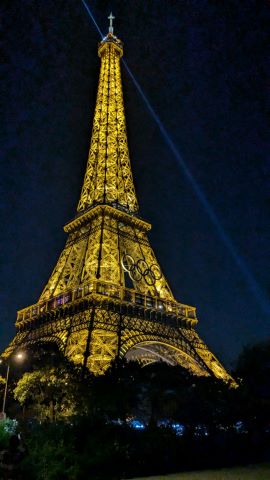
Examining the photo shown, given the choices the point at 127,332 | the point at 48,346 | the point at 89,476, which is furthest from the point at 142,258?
the point at 89,476

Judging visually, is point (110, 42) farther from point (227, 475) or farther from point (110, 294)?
point (227, 475)

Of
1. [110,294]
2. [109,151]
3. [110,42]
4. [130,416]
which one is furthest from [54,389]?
[110,42]

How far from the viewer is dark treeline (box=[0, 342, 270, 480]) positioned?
38.3ft

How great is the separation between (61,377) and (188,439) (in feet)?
27.9

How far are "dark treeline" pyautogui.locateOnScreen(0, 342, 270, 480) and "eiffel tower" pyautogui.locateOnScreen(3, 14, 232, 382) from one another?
11.2 feet

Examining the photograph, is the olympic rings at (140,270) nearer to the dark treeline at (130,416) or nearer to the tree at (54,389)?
the dark treeline at (130,416)

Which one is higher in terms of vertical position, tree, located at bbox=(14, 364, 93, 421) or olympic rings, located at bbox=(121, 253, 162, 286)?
olympic rings, located at bbox=(121, 253, 162, 286)

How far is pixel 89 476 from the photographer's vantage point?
11148mm

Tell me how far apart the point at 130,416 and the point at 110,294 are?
34.2ft

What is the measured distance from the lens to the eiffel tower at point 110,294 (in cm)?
2844

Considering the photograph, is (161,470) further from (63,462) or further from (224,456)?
(63,462)

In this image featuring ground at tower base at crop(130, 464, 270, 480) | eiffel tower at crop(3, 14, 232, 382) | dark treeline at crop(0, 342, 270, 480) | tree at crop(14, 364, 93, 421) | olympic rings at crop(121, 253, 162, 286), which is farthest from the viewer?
olympic rings at crop(121, 253, 162, 286)

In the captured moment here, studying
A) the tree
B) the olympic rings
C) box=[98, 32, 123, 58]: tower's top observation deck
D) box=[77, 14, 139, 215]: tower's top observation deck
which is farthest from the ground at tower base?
A: box=[98, 32, 123, 58]: tower's top observation deck

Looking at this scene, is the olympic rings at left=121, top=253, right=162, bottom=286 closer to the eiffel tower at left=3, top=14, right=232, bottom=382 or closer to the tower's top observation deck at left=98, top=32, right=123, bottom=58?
the eiffel tower at left=3, top=14, right=232, bottom=382
